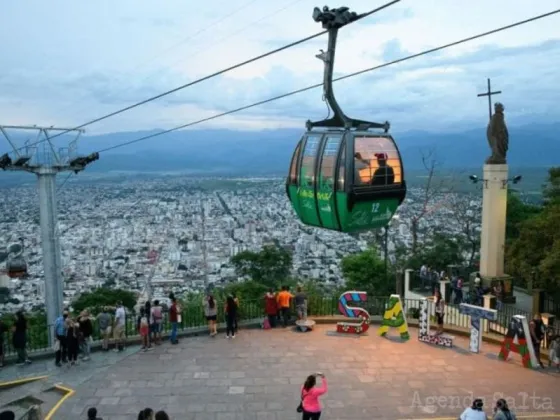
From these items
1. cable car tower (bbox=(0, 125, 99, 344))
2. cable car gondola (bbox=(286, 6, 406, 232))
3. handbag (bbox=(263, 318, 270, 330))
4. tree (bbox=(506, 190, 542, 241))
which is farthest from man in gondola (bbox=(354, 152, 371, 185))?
tree (bbox=(506, 190, 542, 241))

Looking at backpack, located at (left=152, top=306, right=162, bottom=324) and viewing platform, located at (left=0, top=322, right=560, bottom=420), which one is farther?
backpack, located at (left=152, top=306, right=162, bottom=324)

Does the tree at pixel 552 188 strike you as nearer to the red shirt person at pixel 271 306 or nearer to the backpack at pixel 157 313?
the red shirt person at pixel 271 306

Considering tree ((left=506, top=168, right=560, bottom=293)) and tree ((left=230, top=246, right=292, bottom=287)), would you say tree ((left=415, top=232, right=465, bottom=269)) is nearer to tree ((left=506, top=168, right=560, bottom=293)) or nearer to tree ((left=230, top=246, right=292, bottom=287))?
tree ((left=230, top=246, right=292, bottom=287))

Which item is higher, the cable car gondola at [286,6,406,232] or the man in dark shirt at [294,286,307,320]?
the cable car gondola at [286,6,406,232]

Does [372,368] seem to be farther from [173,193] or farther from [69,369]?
[173,193]

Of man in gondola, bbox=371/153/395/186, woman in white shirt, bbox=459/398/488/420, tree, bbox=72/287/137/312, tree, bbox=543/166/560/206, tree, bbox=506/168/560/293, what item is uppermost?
man in gondola, bbox=371/153/395/186

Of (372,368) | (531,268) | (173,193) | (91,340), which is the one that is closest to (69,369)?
(91,340)

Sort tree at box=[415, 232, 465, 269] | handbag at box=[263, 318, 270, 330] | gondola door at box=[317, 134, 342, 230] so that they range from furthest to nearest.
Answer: tree at box=[415, 232, 465, 269]
handbag at box=[263, 318, 270, 330]
gondola door at box=[317, 134, 342, 230]

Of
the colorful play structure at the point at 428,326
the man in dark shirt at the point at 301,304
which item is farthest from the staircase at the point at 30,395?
the colorful play structure at the point at 428,326
